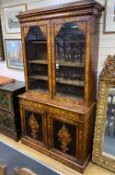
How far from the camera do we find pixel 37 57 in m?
2.42

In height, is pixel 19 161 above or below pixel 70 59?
below

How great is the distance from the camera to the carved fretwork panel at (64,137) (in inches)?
83.4

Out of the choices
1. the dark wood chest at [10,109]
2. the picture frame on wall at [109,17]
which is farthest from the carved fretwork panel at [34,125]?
the picture frame on wall at [109,17]

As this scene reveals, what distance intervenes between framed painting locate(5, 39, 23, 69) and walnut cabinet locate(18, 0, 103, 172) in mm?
669

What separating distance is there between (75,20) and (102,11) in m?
0.44

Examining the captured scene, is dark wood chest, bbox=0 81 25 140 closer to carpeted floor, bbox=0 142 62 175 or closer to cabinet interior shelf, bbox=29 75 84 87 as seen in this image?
carpeted floor, bbox=0 142 62 175

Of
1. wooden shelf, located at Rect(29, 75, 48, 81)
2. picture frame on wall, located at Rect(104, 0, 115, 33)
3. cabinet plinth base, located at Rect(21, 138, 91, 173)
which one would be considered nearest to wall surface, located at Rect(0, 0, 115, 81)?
picture frame on wall, located at Rect(104, 0, 115, 33)

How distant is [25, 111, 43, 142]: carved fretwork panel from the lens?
242cm

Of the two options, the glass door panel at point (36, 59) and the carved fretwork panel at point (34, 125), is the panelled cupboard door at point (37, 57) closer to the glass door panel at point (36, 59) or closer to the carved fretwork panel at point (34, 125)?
the glass door panel at point (36, 59)

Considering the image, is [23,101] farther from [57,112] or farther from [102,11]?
[102,11]

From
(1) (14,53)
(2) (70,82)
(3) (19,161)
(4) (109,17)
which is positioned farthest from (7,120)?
(4) (109,17)

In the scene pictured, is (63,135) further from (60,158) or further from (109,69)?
(109,69)

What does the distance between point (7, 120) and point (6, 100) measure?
375 mm

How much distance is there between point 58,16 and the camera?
6.21 feet
